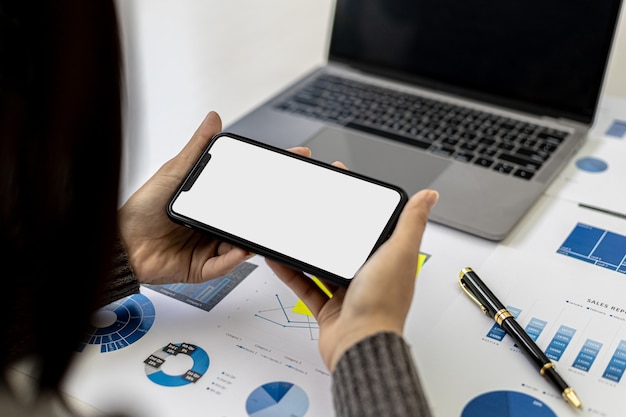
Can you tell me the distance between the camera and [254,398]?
67 cm

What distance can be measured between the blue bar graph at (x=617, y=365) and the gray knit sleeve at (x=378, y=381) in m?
0.20

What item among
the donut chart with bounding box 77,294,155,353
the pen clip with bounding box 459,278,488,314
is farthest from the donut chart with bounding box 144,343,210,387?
the pen clip with bounding box 459,278,488,314

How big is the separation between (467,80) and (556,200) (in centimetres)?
24

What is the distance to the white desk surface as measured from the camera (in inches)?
33.2

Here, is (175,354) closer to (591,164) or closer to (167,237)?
(167,237)

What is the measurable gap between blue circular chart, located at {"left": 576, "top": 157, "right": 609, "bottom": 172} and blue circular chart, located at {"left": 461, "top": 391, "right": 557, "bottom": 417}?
0.42 meters

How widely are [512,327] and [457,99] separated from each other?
0.46 meters

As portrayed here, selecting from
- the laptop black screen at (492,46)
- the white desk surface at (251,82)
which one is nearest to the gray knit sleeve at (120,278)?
the white desk surface at (251,82)

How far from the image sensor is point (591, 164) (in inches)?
39.6

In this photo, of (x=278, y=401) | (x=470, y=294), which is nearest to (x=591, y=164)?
(x=470, y=294)

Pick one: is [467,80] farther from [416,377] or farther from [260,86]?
[416,377]

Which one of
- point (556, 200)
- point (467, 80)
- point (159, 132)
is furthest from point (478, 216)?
point (159, 132)

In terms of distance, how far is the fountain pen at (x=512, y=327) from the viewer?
670 millimetres

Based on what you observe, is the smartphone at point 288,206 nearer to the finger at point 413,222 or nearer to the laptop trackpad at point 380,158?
the finger at point 413,222
